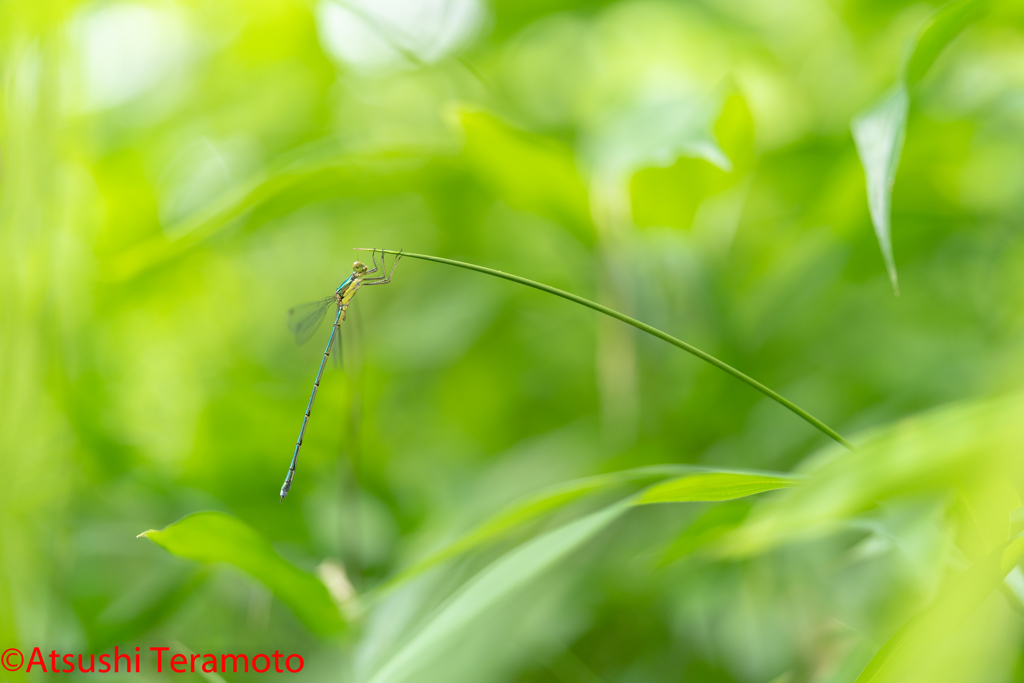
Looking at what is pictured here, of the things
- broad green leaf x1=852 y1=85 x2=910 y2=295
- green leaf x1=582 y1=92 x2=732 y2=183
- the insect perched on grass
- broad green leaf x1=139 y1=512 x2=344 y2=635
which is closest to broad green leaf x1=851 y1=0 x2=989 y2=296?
broad green leaf x1=852 y1=85 x2=910 y2=295

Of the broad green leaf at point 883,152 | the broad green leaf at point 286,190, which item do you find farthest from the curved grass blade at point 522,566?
the broad green leaf at point 286,190

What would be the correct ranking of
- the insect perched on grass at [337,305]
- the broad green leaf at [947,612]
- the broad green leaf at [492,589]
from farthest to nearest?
1. the insect perched on grass at [337,305]
2. the broad green leaf at [492,589]
3. the broad green leaf at [947,612]

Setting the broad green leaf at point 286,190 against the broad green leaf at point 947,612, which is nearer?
the broad green leaf at point 947,612

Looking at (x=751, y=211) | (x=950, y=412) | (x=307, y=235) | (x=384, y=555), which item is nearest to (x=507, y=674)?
(x=384, y=555)

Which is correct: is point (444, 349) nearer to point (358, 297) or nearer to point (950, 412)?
point (358, 297)

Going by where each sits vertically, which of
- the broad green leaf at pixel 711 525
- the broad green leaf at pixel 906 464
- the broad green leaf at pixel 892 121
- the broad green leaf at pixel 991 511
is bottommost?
the broad green leaf at pixel 711 525

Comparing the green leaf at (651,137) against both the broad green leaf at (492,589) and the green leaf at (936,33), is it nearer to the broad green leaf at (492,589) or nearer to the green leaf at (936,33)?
the green leaf at (936,33)

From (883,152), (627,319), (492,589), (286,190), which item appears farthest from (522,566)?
(286,190)

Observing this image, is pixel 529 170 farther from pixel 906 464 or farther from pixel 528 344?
pixel 906 464
